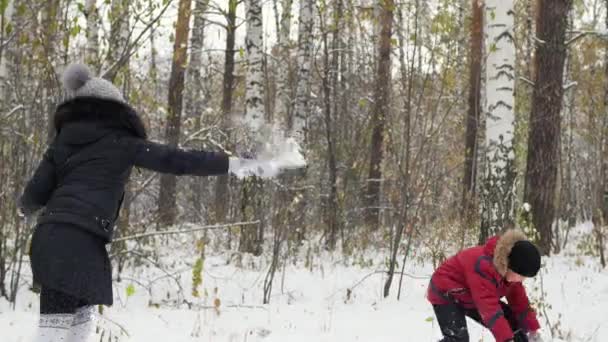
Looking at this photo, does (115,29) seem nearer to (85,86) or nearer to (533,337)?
(85,86)

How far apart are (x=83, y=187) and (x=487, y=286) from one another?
2.26 metres

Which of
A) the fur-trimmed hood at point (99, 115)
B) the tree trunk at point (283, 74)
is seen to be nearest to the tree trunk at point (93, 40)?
the fur-trimmed hood at point (99, 115)

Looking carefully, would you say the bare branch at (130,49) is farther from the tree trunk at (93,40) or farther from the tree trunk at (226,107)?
the tree trunk at (226,107)

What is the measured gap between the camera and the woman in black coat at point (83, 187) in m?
2.63

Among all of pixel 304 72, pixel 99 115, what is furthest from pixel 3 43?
pixel 304 72

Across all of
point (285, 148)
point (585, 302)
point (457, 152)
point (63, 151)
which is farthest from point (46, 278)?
point (457, 152)

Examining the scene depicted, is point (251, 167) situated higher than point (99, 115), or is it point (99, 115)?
point (99, 115)

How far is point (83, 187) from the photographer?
2.67m

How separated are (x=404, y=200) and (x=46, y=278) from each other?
4.10 metres

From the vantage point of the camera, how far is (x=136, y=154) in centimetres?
280

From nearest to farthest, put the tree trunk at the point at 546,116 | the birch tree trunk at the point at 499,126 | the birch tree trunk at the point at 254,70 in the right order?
the birch tree trunk at the point at 499,126, the tree trunk at the point at 546,116, the birch tree trunk at the point at 254,70

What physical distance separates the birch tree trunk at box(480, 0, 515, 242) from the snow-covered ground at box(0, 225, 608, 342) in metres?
0.83

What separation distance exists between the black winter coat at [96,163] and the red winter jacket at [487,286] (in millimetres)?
1674

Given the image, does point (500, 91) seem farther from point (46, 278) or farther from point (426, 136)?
point (46, 278)
